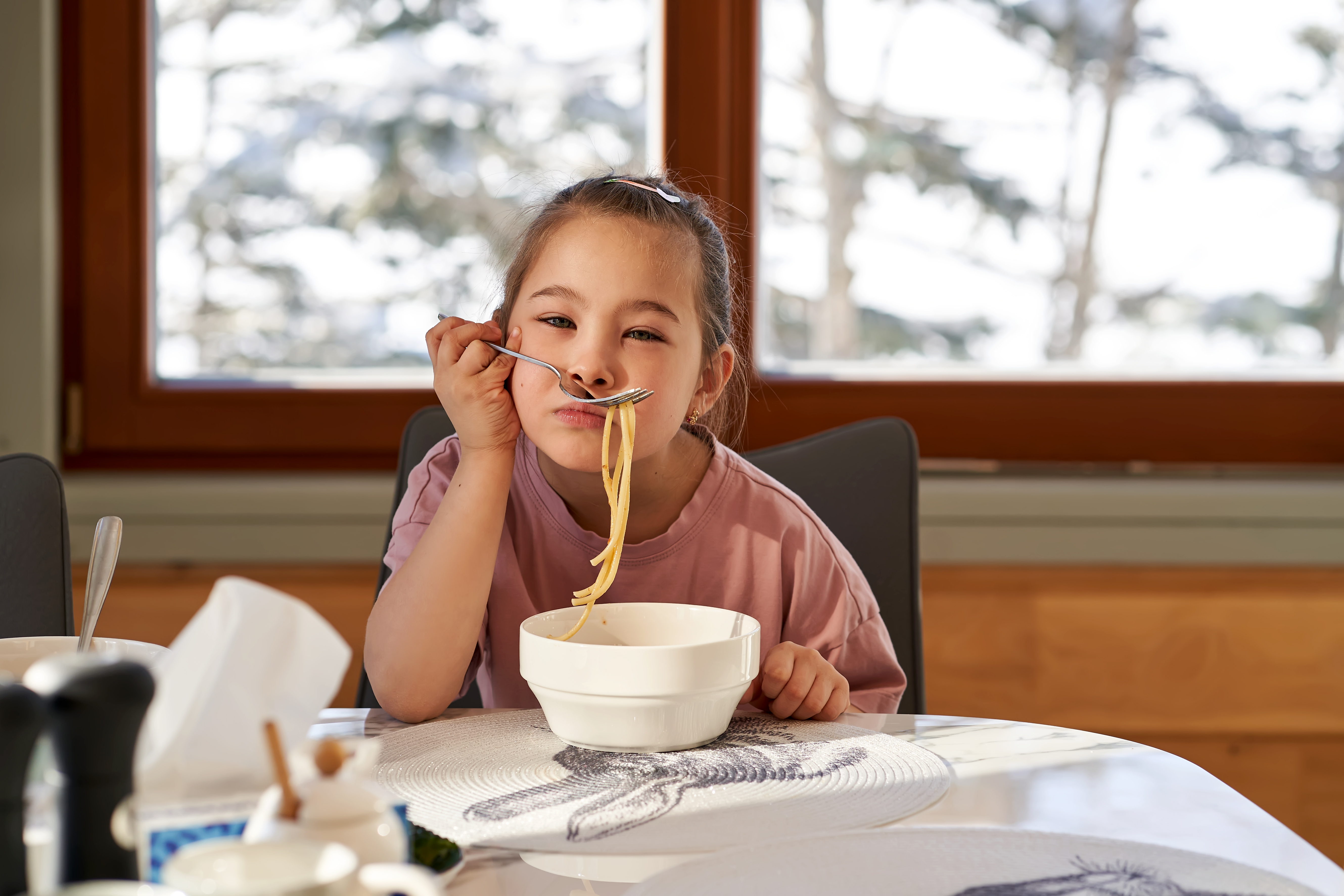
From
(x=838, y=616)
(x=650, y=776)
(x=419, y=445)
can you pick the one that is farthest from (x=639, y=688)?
(x=419, y=445)

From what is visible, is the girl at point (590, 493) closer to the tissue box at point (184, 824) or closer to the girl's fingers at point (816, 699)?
the girl's fingers at point (816, 699)

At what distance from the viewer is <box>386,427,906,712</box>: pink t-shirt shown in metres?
1.12

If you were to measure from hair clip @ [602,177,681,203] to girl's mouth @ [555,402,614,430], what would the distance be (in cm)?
29

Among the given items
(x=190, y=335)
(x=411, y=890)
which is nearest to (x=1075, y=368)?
(x=190, y=335)

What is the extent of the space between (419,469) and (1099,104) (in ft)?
4.75

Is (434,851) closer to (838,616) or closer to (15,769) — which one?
(15,769)

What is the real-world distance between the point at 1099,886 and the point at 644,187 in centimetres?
88

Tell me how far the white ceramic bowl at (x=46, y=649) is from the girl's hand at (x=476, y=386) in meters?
0.41

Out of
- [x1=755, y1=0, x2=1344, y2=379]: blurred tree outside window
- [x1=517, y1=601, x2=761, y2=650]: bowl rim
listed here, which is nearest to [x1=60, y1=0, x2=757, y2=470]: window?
[x1=755, y1=0, x2=1344, y2=379]: blurred tree outside window

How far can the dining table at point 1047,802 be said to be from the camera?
0.57m

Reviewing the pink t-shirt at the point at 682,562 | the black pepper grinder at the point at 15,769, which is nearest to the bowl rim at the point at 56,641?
the black pepper grinder at the point at 15,769

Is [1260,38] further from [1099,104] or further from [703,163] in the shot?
[703,163]

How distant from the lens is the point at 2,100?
187 centimetres

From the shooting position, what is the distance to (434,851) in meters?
0.56
